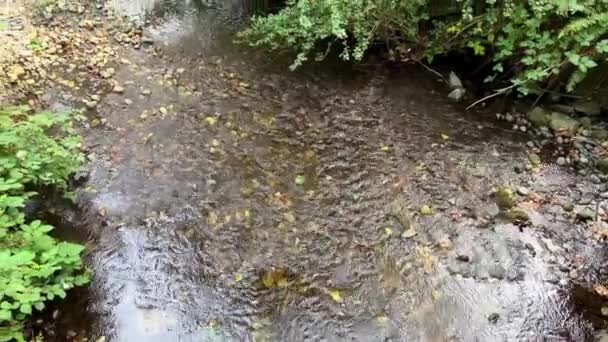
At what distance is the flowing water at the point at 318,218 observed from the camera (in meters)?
3.54

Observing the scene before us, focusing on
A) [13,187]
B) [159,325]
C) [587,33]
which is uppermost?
[587,33]

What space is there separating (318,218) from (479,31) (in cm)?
257

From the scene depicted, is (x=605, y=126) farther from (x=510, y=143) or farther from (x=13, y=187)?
(x=13, y=187)

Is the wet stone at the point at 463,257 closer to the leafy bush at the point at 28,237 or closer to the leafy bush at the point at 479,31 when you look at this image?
the leafy bush at the point at 479,31

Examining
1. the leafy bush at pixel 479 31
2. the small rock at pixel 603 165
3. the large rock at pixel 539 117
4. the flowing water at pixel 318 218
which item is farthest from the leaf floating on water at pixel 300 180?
the small rock at pixel 603 165

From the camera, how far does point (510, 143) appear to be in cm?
505

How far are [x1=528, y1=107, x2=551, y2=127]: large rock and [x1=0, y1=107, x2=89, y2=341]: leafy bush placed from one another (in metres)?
4.22

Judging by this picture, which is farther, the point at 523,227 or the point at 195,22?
the point at 195,22

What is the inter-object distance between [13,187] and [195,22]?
4.22 meters

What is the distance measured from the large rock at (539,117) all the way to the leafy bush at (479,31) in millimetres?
200

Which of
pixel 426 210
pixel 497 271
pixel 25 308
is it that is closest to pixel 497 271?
pixel 497 271

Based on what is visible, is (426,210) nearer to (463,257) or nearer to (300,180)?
(463,257)

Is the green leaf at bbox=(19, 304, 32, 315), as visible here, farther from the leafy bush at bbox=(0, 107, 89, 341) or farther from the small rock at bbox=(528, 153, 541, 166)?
the small rock at bbox=(528, 153, 541, 166)

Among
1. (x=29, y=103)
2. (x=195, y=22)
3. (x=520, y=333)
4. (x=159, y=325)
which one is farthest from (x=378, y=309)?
(x=195, y=22)
